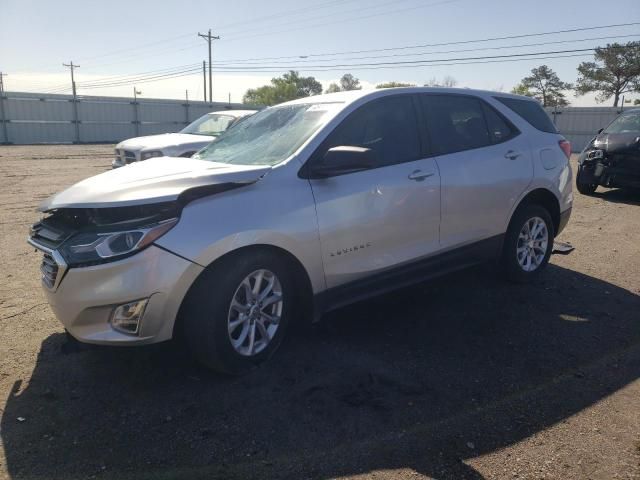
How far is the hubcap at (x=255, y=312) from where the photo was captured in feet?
10.8

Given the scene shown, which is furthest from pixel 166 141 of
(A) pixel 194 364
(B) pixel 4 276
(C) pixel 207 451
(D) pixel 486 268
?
(C) pixel 207 451

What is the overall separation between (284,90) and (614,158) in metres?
77.1

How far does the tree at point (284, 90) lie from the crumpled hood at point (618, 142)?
71.7 m

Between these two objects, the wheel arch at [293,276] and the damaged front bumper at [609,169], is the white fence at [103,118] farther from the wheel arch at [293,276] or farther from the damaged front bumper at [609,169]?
the wheel arch at [293,276]

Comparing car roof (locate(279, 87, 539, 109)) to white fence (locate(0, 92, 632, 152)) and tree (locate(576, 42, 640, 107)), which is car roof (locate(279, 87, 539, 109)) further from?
tree (locate(576, 42, 640, 107))

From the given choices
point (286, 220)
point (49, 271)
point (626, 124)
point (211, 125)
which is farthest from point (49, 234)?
point (626, 124)

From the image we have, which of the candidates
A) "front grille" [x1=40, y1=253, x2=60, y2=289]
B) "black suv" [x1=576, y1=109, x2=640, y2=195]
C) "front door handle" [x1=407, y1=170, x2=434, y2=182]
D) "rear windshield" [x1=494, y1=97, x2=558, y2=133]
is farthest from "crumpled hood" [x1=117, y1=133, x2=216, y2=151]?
"black suv" [x1=576, y1=109, x2=640, y2=195]

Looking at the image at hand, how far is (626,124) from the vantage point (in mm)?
10266

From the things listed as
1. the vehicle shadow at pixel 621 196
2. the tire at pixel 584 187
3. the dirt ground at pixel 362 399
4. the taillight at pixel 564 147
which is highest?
the taillight at pixel 564 147

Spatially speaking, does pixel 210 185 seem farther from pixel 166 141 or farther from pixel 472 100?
pixel 166 141

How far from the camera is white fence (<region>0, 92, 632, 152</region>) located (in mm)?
26156

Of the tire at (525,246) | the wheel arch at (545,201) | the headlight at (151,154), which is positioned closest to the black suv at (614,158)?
the wheel arch at (545,201)

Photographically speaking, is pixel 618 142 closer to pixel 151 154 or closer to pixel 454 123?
pixel 454 123

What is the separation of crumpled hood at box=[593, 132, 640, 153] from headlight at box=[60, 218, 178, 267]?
9.26 metres
